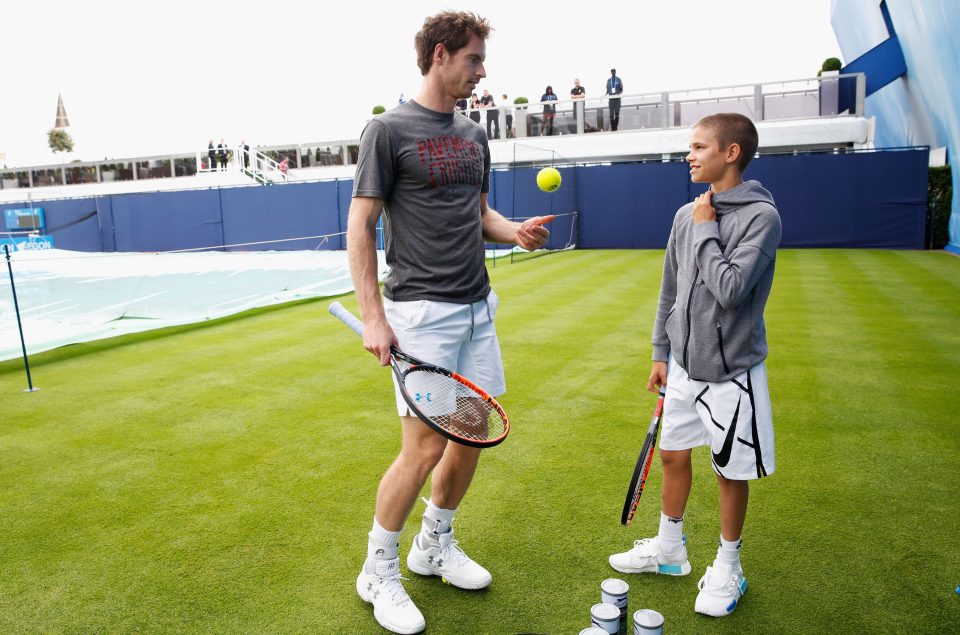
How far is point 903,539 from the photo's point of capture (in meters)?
3.03

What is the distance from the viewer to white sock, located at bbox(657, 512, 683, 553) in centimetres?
278

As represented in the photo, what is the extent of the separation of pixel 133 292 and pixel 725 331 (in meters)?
9.07

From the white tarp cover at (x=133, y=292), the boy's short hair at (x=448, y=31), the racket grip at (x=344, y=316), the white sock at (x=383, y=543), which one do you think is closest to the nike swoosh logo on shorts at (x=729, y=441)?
the white sock at (x=383, y=543)

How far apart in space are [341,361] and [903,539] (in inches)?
190

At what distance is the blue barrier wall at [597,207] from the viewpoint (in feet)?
55.8

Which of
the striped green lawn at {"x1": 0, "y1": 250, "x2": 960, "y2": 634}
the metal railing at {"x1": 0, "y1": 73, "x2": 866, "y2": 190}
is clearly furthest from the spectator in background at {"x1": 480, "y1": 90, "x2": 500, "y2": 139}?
the striped green lawn at {"x1": 0, "y1": 250, "x2": 960, "y2": 634}

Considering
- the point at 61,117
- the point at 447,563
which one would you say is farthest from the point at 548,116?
the point at 61,117

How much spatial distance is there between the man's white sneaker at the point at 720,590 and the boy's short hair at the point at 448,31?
6.89ft

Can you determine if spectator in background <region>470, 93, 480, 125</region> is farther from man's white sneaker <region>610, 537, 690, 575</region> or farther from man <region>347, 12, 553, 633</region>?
man's white sneaker <region>610, 537, 690, 575</region>

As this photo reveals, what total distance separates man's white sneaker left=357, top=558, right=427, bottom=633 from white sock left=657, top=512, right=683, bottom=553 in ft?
3.25

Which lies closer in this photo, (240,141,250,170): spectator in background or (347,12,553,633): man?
(347,12,553,633): man

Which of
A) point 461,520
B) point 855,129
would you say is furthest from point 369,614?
point 855,129

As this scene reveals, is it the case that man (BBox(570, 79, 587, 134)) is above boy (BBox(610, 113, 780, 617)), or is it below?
above

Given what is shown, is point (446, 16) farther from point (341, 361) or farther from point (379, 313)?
point (341, 361)
